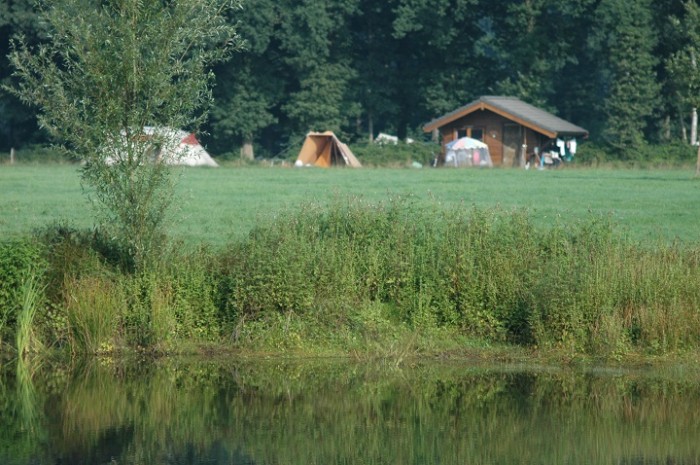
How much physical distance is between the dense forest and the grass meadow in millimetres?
61497

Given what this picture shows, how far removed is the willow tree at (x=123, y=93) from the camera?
17031mm

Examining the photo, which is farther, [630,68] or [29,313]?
[630,68]

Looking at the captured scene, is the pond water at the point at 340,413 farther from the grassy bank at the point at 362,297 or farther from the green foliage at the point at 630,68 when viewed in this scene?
the green foliage at the point at 630,68

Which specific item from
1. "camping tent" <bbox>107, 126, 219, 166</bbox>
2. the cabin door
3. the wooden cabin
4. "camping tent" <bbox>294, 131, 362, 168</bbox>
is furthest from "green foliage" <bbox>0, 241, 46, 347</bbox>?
the cabin door

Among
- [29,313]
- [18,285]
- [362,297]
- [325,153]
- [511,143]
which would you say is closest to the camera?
[29,313]

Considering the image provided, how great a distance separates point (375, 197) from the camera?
123 feet

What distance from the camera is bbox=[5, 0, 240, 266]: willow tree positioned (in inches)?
671

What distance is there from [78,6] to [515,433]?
897 cm

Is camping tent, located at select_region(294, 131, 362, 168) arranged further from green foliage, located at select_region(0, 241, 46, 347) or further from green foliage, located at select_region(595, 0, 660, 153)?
green foliage, located at select_region(0, 241, 46, 347)

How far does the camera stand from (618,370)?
15227 mm

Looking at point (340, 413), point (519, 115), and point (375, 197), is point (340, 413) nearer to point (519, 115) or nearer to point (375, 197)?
point (375, 197)

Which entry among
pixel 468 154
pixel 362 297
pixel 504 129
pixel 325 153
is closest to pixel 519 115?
pixel 504 129

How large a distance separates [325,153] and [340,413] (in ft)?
206

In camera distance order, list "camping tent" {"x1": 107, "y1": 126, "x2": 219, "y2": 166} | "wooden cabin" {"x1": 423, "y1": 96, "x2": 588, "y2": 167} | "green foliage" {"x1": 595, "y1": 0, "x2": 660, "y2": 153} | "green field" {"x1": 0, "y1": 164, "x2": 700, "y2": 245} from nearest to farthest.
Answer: "camping tent" {"x1": 107, "y1": 126, "x2": 219, "y2": 166}, "green field" {"x1": 0, "y1": 164, "x2": 700, "y2": 245}, "wooden cabin" {"x1": 423, "y1": 96, "x2": 588, "y2": 167}, "green foliage" {"x1": 595, "y1": 0, "x2": 660, "y2": 153}
